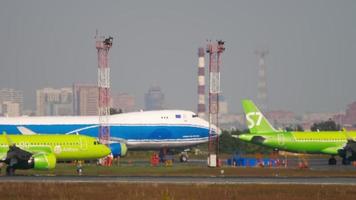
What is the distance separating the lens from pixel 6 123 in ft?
379

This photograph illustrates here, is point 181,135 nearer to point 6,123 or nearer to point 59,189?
point 6,123

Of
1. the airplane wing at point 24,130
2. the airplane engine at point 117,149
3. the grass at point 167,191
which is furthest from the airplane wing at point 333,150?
the grass at point 167,191

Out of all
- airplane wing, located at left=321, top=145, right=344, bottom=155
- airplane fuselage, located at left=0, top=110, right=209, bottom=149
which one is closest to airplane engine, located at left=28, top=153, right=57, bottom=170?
airplane wing, located at left=321, top=145, right=344, bottom=155

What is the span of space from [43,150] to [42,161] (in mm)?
6075

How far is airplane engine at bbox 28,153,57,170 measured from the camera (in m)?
69.6

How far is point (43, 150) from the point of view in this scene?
75562 millimetres

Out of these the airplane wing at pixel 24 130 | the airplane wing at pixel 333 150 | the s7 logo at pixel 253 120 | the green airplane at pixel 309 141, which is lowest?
the airplane wing at pixel 333 150

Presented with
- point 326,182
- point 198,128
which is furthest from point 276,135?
point 326,182

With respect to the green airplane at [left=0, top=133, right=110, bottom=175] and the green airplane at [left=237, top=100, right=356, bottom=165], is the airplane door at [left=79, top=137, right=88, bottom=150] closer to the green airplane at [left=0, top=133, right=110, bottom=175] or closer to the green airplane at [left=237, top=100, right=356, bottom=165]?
the green airplane at [left=0, top=133, right=110, bottom=175]

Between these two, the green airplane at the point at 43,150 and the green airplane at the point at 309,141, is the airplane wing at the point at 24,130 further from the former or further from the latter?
the green airplane at the point at 43,150

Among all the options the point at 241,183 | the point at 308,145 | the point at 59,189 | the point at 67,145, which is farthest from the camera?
the point at 308,145

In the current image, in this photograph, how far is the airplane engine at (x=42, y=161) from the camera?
228 feet

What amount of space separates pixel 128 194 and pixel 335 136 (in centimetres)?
5390

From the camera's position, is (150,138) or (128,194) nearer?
(128,194)
